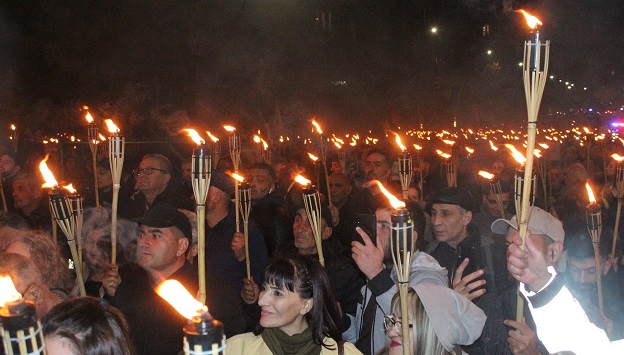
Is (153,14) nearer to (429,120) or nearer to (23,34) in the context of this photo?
(23,34)

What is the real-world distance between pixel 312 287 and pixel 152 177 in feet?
11.3

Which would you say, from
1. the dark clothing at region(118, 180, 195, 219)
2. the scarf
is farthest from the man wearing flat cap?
the dark clothing at region(118, 180, 195, 219)

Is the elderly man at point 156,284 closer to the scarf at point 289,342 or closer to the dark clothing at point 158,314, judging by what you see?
the dark clothing at point 158,314

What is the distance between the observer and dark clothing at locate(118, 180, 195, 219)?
5.79 m

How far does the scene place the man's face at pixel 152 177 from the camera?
636cm

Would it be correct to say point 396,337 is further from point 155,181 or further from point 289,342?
point 155,181

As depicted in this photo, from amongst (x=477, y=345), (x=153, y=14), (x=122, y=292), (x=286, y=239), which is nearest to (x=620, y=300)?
(x=477, y=345)

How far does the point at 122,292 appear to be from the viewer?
12.6 ft

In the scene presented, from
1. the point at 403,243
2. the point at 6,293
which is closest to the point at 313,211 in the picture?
the point at 403,243

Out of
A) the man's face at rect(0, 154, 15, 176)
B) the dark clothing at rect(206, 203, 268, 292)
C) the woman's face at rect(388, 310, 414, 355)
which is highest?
the man's face at rect(0, 154, 15, 176)

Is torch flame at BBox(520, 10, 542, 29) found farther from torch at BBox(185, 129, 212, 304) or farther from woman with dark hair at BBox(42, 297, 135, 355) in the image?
woman with dark hair at BBox(42, 297, 135, 355)

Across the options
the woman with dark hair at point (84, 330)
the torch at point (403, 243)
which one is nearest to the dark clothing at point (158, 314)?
the woman with dark hair at point (84, 330)

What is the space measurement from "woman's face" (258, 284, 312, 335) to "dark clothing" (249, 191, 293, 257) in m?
2.73

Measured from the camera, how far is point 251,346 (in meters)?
3.21
